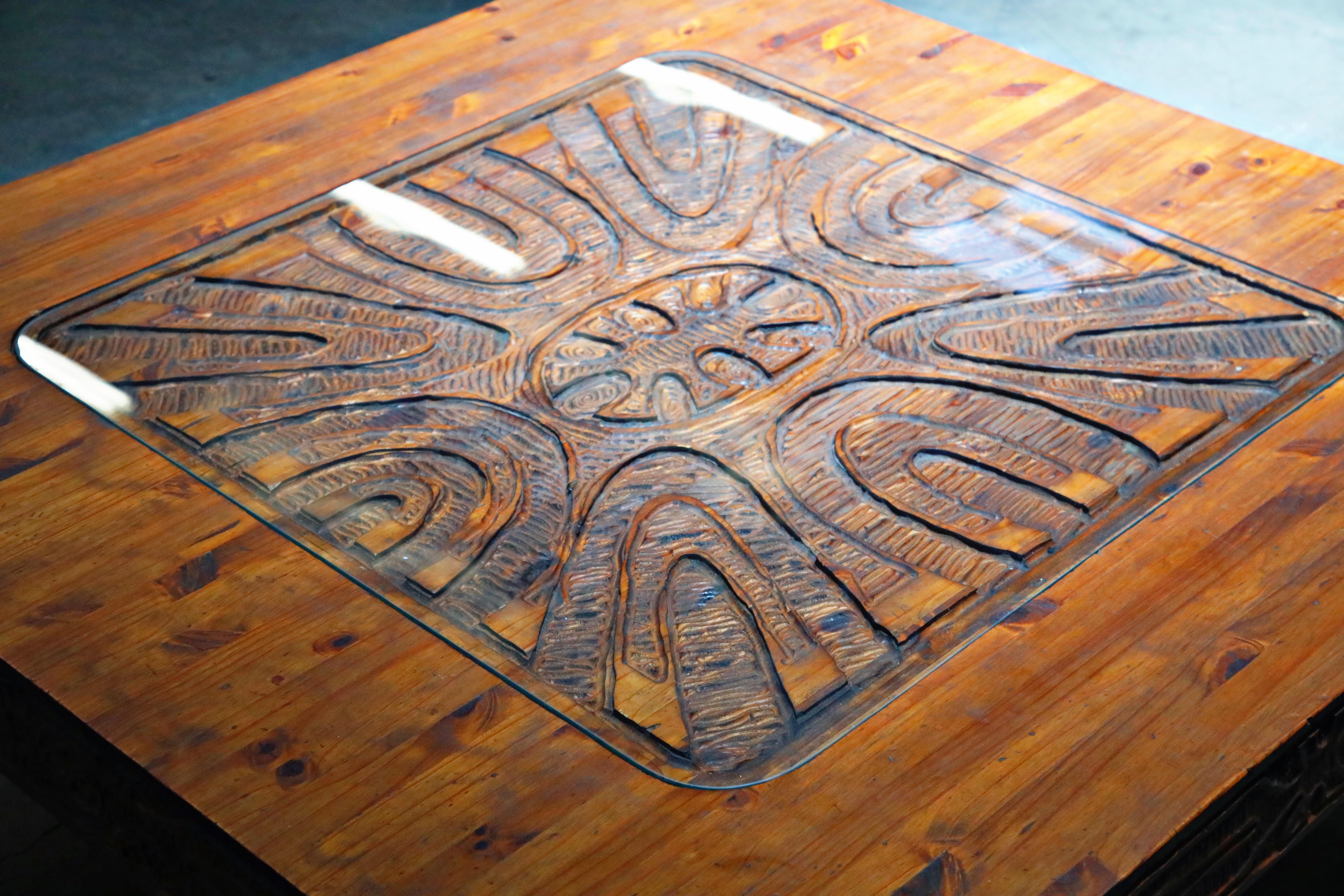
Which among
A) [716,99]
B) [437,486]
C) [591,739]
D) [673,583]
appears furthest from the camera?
[716,99]

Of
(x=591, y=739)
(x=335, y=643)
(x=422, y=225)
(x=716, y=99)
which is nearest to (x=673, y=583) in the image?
(x=591, y=739)

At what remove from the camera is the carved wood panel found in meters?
1.38

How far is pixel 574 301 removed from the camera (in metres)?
1.86

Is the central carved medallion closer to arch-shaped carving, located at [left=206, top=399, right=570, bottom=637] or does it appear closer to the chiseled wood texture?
arch-shaped carving, located at [left=206, top=399, right=570, bottom=637]

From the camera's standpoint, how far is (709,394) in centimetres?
170

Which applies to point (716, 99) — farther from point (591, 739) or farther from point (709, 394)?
point (591, 739)

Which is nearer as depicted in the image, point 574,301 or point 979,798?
point 979,798

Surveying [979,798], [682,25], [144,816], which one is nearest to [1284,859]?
[979,798]

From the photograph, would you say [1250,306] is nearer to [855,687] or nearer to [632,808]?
[855,687]

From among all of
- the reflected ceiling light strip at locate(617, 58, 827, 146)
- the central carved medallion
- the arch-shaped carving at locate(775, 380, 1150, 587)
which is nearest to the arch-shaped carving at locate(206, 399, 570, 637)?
the central carved medallion

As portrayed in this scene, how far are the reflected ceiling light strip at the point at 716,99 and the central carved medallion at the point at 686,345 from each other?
378 mm

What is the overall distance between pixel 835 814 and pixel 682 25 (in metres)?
1.65

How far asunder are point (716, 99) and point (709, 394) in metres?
0.75

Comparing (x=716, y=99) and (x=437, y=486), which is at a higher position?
(x=716, y=99)
